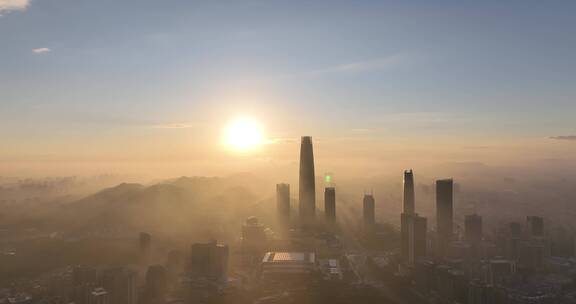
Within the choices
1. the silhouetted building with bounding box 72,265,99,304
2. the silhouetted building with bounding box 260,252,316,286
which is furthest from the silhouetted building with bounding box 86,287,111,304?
the silhouetted building with bounding box 260,252,316,286

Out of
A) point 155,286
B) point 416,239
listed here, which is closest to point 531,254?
point 416,239

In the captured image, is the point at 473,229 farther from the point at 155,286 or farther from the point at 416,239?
the point at 155,286

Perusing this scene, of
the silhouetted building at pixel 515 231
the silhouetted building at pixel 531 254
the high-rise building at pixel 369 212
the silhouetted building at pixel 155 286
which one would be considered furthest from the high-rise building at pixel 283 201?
the silhouetted building at pixel 155 286

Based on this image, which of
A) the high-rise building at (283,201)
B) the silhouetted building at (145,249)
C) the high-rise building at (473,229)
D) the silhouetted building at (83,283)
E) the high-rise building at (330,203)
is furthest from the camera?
the high-rise building at (283,201)

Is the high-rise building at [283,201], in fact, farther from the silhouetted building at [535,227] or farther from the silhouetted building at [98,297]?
the silhouetted building at [98,297]

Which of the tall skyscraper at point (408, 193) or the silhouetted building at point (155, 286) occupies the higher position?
the tall skyscraper at point (408, 193)

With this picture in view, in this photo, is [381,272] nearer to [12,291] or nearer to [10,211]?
[12,291]

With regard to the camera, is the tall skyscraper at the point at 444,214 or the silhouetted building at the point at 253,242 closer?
the silhouetted building at the point at 253,242

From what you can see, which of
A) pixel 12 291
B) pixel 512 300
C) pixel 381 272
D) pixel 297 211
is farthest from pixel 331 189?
pixel 12 291
